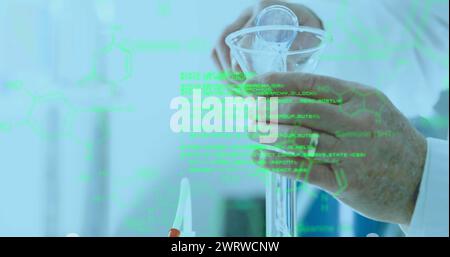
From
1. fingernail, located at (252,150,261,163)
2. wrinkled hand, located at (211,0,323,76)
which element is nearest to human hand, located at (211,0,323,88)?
wrinkled hand, located at (211,0,323,76)

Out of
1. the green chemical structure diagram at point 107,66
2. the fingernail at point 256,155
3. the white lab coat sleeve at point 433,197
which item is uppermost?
the green chemical structure diagram at point 107,66

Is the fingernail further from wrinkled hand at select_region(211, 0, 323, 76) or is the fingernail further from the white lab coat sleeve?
the white lab coat sleeve

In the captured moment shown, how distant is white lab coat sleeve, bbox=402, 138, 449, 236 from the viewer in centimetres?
76

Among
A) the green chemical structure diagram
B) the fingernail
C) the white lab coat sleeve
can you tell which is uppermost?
the green chemical structure diagram

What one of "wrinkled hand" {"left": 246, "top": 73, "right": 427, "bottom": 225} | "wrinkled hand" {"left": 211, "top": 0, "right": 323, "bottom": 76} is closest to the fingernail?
"wrinkled hand" {"left": 246, "top": 73, "right": 427, "bottom": 225}

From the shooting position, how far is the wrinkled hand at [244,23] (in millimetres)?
774

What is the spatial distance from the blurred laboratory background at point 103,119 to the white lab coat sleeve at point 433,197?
185mm

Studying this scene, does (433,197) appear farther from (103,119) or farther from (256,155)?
(103,119)

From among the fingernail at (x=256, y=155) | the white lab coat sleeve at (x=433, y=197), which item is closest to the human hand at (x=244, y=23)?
the fingernail at (x=256, y=155)

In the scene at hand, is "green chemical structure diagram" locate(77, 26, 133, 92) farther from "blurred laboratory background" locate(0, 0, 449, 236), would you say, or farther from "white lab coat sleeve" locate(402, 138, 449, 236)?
"white lab coat sleeve" locate(402, 138, 449, 236)

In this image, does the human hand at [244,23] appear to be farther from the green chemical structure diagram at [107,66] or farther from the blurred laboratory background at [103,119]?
the green chemical structure diagram at [107,66]

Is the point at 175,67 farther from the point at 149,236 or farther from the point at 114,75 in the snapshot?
the point at 149,236

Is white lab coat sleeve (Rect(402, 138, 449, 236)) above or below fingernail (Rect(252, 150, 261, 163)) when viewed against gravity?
below

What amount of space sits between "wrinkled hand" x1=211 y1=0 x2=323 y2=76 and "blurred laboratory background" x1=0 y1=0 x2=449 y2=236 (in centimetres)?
1
